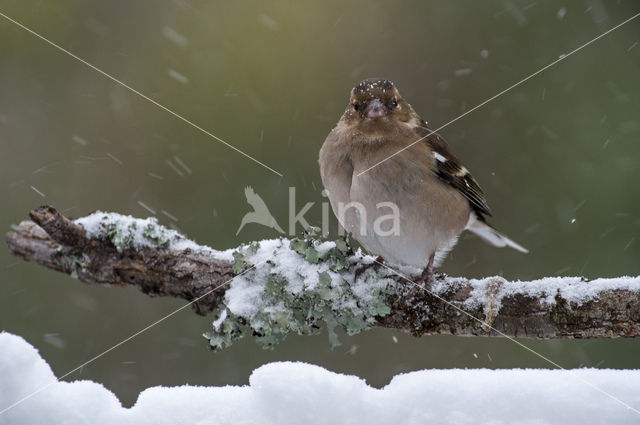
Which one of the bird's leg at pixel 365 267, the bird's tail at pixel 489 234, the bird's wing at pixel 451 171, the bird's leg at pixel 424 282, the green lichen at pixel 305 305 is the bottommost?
the green lichen at pixel 305 305

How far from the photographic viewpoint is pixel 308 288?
3.03m

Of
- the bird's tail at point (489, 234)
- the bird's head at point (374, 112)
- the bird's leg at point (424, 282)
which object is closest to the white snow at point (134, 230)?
the bird's leg at point (424, 282)

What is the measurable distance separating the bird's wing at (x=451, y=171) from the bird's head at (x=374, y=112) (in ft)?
0.64

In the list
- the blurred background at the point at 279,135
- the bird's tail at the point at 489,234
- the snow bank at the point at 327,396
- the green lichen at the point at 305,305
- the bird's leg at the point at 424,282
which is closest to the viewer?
the snow bank at the point at 327,396

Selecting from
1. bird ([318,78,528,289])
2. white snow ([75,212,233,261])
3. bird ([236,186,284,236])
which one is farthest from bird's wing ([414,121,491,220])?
white snow ([75,212,233,261])

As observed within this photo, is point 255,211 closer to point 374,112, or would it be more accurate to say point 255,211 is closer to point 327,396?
point 374,112

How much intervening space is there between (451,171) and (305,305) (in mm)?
1637

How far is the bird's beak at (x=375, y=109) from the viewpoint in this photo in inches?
159

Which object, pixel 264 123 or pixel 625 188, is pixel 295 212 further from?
pixel 625 188

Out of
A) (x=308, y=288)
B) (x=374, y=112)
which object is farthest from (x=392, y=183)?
(x=308, y=288)

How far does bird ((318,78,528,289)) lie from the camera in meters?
3.77

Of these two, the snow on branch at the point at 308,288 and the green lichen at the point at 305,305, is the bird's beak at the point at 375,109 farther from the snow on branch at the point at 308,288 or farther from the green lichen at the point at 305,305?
the green lichen at the point at 305,305

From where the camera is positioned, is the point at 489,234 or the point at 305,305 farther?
the point at 489,234

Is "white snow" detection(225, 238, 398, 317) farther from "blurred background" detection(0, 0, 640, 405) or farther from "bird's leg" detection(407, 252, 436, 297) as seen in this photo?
"blurred background" detection(0, 0, 640, 405)
